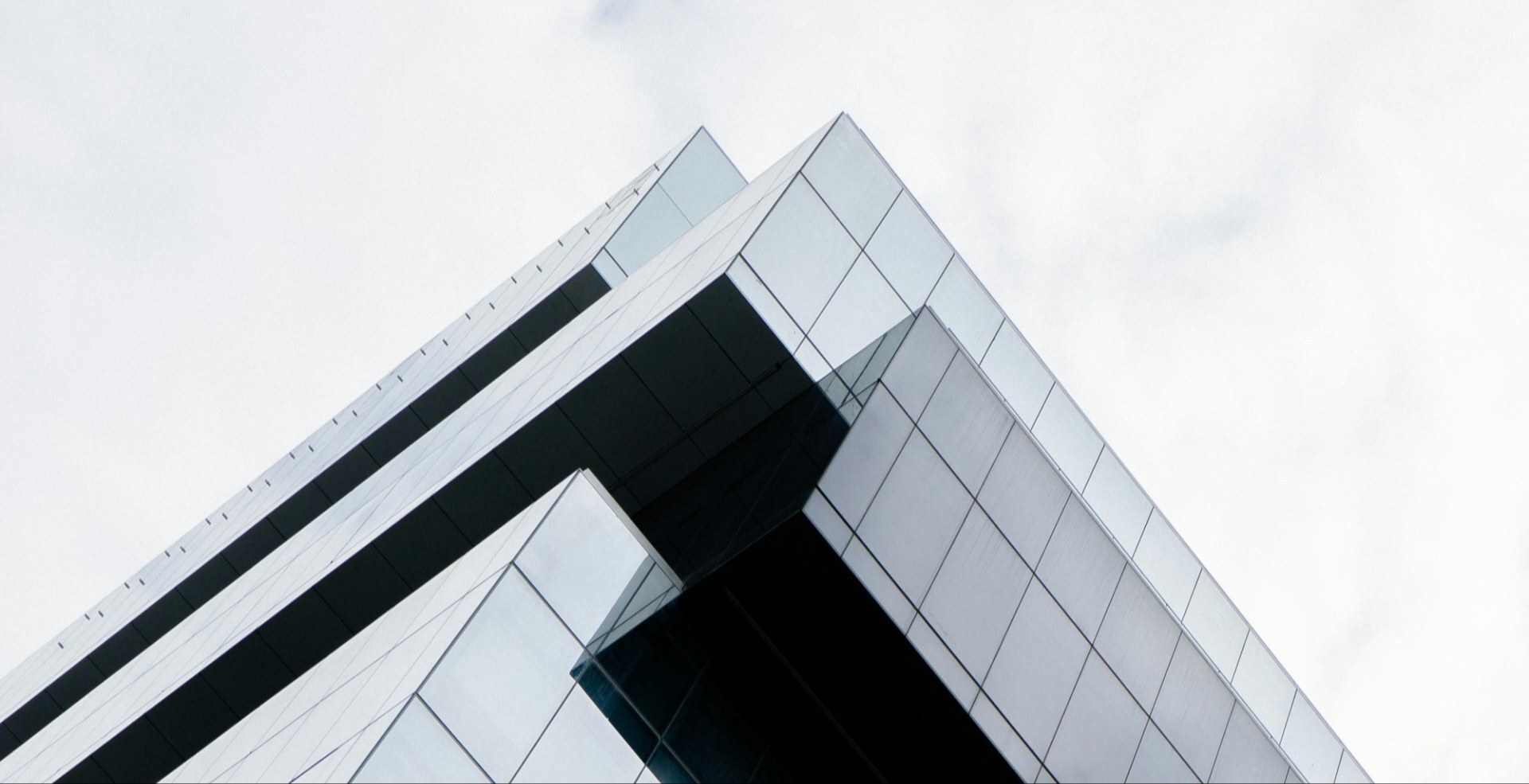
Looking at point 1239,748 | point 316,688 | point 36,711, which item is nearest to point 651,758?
point 316,688

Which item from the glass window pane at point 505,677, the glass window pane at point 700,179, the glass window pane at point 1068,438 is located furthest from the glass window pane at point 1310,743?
the glass window pane at point 505,677

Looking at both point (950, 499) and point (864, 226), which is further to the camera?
point (864, 226)

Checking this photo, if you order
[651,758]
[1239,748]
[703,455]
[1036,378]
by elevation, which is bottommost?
[1239,748]

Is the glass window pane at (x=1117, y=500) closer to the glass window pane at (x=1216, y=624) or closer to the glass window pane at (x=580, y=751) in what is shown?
the glass window pane at (x=1216, y=624)

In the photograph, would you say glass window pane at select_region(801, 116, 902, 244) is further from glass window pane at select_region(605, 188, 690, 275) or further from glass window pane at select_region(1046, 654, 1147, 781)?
glass window pane at select_region(1046, 654, 1147, 781)

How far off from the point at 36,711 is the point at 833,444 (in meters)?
27.0

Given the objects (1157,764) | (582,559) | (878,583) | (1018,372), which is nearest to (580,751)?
(582,559)

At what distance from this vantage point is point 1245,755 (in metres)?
20.7

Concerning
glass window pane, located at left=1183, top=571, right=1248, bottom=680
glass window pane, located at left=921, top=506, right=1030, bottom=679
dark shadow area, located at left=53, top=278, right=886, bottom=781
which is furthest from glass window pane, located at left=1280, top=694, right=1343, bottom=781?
dark shadow area, located at left=53, top=278, right=886, bottom=781

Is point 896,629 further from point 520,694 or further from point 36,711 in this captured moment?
point 36,711

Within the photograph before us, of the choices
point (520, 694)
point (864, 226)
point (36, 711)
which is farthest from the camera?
point (36, 711)

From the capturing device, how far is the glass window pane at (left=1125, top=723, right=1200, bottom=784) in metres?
18.7

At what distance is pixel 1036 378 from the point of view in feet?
90.4

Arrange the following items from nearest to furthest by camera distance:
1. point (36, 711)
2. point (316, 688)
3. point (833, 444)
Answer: point (316, 688), point (833, 444), point (36, 711)
